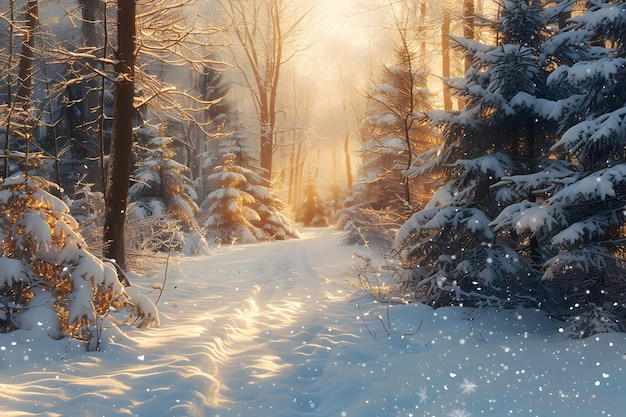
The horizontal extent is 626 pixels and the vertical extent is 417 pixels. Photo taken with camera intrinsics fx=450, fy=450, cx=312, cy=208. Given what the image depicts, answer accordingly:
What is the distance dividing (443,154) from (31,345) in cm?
632

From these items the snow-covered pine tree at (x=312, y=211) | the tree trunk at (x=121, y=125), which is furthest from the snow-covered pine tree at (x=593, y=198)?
the snow-covered pine tree at (x=312, y=211)

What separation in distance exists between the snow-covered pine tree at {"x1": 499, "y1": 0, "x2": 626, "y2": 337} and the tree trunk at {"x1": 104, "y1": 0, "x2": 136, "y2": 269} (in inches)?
262

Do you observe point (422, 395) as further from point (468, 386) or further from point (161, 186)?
point (161, 186)

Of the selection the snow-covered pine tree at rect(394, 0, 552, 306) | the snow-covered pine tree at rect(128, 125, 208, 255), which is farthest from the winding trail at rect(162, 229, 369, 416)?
the snow-covered pine tree at rect(128, 125, 208, 255)

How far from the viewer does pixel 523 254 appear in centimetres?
689

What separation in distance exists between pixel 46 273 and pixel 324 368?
11.2 ft

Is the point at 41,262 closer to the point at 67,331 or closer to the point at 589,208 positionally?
the point at 67,331

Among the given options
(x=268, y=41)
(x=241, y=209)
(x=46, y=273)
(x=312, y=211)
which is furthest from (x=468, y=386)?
(x=312, y=211)

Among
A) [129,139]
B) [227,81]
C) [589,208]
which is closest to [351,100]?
[227,81]

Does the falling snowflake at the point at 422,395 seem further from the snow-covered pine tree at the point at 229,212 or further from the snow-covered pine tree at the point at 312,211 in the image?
the snow-covered pine tree at the point at 312,211

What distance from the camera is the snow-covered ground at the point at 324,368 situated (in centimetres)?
369

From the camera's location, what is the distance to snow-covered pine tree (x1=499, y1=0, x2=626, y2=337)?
Result: 4.75 m

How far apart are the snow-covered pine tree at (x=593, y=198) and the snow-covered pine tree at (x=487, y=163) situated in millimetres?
790

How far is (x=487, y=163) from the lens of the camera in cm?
648
